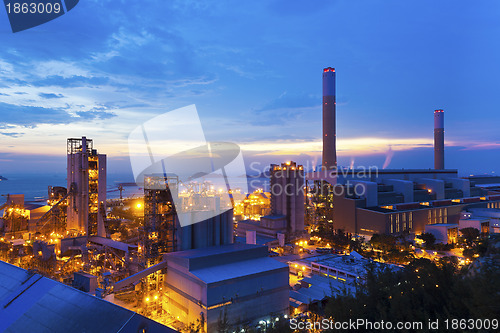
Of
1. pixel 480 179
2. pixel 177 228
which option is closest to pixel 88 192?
pixel 177 228

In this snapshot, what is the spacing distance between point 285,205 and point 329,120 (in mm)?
29388

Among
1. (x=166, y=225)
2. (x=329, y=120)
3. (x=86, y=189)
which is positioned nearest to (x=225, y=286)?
(x=166, y=225)

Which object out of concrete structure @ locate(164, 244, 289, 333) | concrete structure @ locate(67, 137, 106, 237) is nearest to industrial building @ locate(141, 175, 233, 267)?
concrete structure @ locate(164, 244, 289, 333)

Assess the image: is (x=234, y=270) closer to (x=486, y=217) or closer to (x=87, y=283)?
(x=87, y=283)

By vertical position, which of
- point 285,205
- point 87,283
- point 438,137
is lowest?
point 87,283

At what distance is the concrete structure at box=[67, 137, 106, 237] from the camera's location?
31.0 metres

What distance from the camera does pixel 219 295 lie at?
15117mm

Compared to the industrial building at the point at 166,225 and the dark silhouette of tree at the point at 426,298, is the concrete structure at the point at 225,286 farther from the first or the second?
the dark silhouette of tree at the point at 426,298

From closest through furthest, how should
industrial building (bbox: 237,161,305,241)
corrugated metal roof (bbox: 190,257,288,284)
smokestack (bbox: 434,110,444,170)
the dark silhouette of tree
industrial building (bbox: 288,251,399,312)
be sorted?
1. the dark silhouette of tree
2. corrugated metal roof (bbox: 190,257,288,284)
3. industrial building (bbox: 288,251,399,312)
4. industrial building (bbox: 237,161,305,241)
5. smokestack (bbox: 434,110,444,170)

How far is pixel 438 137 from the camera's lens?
257 feet

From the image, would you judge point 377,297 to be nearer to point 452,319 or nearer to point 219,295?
point 452,319

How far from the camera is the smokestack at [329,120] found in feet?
201

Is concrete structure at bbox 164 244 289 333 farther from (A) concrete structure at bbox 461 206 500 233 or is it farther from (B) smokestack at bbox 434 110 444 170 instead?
(B) smokestack at bbox 434 110 444 170

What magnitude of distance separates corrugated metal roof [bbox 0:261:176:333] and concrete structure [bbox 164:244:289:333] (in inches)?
281
